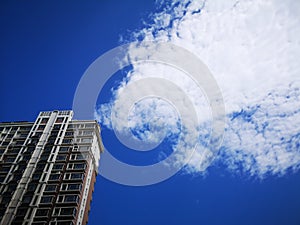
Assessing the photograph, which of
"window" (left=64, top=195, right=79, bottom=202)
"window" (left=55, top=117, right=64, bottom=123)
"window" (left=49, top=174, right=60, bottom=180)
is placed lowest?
"window" (left=64, top=195, right=79, bottom=202)

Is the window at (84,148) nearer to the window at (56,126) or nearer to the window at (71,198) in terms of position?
the window at (56,126)

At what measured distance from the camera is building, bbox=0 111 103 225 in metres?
33.1

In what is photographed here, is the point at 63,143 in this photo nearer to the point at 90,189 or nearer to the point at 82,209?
the point at 90,189

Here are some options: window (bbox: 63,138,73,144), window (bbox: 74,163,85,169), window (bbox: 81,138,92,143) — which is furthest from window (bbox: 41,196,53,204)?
window (bbox: 81,138,92,143)

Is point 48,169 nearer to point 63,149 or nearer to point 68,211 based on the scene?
point 63,149

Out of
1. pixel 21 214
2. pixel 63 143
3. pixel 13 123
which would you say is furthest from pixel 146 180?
pixel 13 123

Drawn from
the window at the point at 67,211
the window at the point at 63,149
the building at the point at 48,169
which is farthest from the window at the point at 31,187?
the window at the point at 63,149

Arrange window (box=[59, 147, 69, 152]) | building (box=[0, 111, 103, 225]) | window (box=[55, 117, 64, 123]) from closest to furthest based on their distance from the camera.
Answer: building (box=[0, 111, 103, 225]), window (box=[59, 147, 69, 152]), window (box=[55, 117, 64, 123])

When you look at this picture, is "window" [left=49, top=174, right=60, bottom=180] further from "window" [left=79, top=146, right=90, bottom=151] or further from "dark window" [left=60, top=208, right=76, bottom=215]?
"window" [left=79, top=146, right=90, bottom=151]

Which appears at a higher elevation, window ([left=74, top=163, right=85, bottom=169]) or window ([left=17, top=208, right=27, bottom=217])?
window ([left=74, top=163, right=85, bottom=169])

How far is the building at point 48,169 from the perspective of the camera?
33.1 meters

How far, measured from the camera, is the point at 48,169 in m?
37.6

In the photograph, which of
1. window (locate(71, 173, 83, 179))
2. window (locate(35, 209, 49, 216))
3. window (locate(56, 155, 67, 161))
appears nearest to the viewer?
window (locate(35, 209, 49, 216))

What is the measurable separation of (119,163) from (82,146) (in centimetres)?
1876
